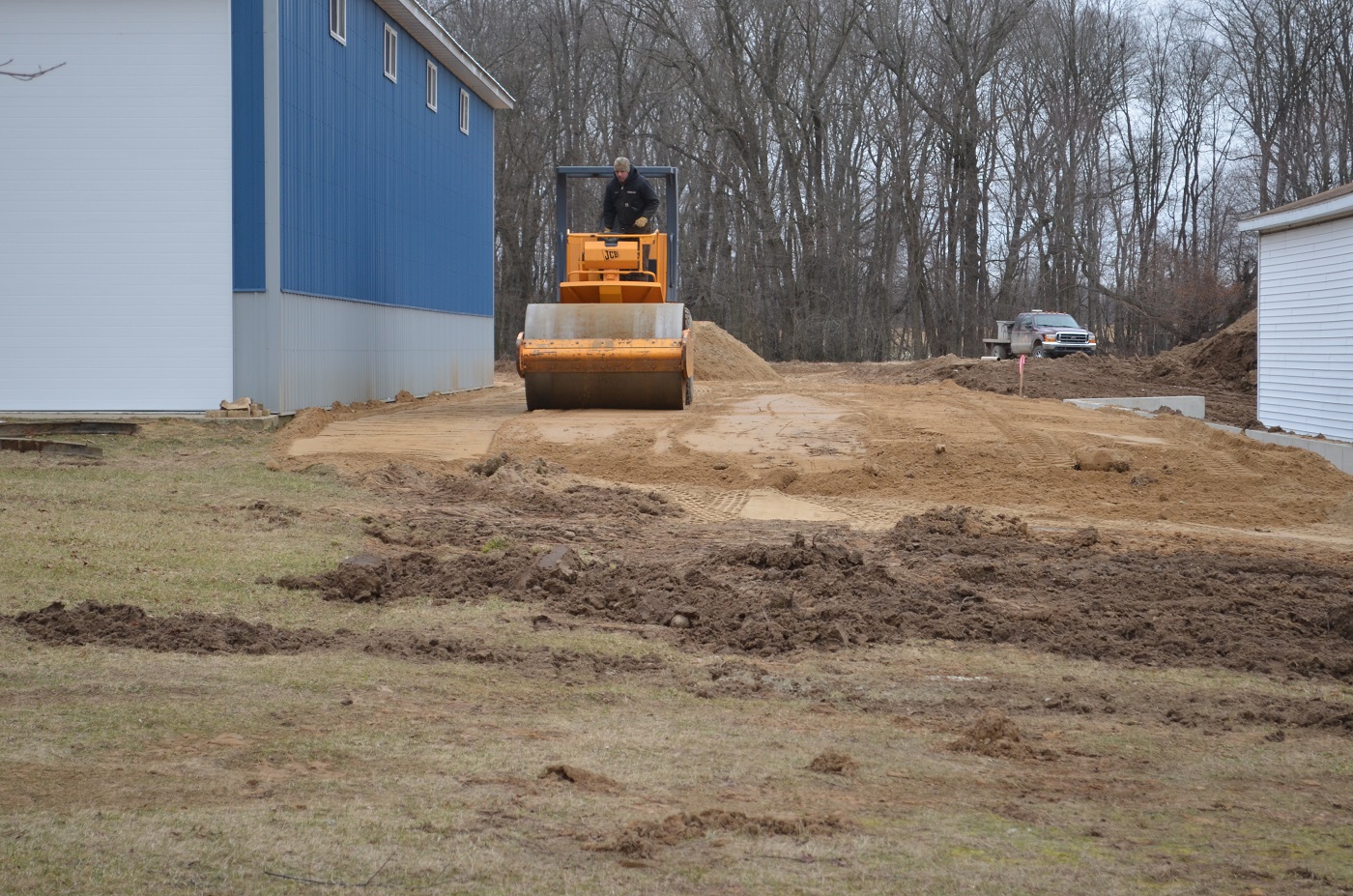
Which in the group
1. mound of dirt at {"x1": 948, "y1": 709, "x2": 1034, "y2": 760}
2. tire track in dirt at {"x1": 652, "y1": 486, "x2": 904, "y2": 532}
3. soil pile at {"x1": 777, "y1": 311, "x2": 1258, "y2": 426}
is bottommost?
mound of dirt at {"x1": 948, "y1": 709, "x2": 1034, "y2": 760}

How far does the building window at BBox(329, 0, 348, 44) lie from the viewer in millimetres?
22234

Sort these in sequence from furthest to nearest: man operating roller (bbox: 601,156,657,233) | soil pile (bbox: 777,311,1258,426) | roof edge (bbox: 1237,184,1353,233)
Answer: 1. soil pile (bbox: 777,311,1258,426)
2. man operating roller (bbox: 601,156,657,233)
3. roof edge (bbox: 1237,184,1353,233)

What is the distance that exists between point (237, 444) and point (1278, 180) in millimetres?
45576

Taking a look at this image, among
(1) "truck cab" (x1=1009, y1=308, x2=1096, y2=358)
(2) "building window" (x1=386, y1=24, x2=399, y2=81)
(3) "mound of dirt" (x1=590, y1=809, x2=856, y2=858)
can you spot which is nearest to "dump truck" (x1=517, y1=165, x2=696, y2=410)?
(2) "building window" (x1=386, y1=24, x2=399, y2=81)

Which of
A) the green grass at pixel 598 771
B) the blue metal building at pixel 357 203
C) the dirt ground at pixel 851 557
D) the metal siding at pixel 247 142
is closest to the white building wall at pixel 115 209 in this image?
the metal siding at pixel 247 142

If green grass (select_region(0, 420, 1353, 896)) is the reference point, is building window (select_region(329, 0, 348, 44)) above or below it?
above

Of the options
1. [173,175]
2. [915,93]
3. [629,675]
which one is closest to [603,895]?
[629,675]

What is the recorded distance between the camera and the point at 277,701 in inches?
245

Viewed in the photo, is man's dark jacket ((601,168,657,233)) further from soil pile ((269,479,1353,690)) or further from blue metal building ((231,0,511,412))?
soil pile ((269,479,1353,690))

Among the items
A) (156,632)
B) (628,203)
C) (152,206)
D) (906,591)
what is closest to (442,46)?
(628,203)

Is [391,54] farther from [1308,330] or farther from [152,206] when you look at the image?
[1308,330]

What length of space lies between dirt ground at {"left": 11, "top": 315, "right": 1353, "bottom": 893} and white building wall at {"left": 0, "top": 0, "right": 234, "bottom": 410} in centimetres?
270

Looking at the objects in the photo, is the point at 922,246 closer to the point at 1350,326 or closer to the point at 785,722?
the point at 1350,326

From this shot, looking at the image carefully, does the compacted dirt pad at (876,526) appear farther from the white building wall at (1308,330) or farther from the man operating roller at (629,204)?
the man operating roller at (629,204)
